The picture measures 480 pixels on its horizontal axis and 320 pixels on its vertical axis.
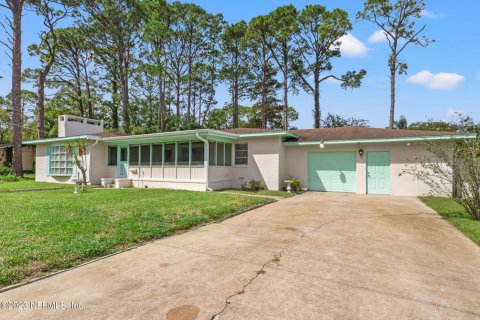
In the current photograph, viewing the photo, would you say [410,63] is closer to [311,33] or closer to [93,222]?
[311,33]

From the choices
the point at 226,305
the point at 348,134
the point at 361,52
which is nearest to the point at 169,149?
the point at 348,134

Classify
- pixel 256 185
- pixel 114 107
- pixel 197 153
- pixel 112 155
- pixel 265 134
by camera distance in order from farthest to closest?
pixel 114 107 → pixel 112 155 → pixel 256 185 → pixel 265 134 → pixel 197 153

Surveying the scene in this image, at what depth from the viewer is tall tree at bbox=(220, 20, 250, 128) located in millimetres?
27859

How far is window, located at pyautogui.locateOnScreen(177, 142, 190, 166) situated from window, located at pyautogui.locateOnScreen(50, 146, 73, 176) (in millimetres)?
7517

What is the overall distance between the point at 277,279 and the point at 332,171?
10.3 m

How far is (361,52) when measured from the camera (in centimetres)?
1870

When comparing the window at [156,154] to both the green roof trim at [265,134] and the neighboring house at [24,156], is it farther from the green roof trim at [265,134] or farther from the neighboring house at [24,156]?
the neighboring house at [24,156]

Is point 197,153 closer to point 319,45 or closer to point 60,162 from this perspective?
point 60,162

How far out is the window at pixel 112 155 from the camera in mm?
15500

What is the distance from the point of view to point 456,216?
7.02 m

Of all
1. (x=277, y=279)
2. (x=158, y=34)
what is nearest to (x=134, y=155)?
(x=277, y=279)

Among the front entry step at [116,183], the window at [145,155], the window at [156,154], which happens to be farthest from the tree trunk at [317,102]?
the front entry step at [116,183]

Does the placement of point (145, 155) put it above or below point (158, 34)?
below

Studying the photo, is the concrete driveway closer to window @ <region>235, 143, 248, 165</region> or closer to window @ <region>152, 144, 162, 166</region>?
window @ <region>235, 143, 248, 165</region>
